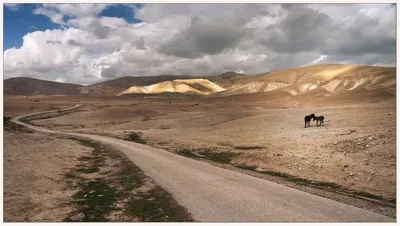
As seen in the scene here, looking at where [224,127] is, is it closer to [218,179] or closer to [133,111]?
[218,179]

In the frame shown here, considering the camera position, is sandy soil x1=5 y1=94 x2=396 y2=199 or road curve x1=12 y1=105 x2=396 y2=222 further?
sandy soil x1=5 y1=94 x2=396 y2=199

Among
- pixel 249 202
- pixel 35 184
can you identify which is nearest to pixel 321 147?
pixel 249 202

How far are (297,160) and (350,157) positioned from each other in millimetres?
4396

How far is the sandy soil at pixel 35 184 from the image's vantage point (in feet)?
50.2

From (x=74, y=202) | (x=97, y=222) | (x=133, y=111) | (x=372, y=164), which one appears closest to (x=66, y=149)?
(x=74, y=202)

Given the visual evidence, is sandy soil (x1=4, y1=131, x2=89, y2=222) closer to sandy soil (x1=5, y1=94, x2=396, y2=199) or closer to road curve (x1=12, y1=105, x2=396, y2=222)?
road curve (x1=12, y1=105, x2=396, y2=222)

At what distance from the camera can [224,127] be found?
2680 inches

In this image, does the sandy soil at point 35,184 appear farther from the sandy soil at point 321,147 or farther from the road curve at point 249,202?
the sandy soil at point 321,147

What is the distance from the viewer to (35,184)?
20.8 metres

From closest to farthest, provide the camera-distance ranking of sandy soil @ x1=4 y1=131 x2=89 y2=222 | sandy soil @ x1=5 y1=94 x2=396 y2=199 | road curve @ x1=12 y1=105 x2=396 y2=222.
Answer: road curve @ x1=12 y1=105 x2=396 y2=222 < sandy soil @ x1=4 y1=131 x2=89 y2=222 < sandy soil @ x1=5 y1=94 x2=396 y2=199

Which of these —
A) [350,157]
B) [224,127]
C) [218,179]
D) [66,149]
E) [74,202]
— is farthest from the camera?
[224,127]

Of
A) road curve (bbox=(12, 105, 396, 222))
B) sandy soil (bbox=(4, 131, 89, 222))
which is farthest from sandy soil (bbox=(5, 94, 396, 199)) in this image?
sandy soil (bbox=(4, 131, 89, 222))

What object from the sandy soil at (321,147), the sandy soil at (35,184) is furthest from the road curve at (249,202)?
the sandy soil at (321,147)

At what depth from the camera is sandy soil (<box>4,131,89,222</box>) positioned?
1530 cm
